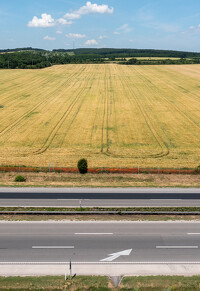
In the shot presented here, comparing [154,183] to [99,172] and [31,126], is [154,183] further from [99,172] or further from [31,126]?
[31,126]

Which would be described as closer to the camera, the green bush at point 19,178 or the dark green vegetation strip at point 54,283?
the dark green vegetation strip at point 54,283

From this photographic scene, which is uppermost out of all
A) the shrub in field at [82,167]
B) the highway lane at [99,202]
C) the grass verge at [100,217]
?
the shrub in field at [82,167]

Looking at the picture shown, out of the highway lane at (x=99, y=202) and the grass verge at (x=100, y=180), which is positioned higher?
the grass verge at (x=100, y=180)

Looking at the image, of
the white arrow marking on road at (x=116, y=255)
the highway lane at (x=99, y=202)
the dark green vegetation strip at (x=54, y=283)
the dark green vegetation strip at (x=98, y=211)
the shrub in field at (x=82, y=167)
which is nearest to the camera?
the dark green vegetation strip at (x=54, y=283)

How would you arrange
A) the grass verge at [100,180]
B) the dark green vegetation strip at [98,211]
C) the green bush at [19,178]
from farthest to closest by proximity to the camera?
the green bush at [19,178] < the grass verge at [100,180] < the dark green vegetation strip at [98,211]

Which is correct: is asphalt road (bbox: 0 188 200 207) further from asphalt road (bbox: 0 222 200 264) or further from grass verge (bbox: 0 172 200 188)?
asphalt road (bbox: 0 222 200 264)

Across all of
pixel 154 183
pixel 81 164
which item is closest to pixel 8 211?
pixel 81 164

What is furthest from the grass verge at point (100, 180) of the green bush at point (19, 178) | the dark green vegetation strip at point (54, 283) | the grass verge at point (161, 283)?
the grass verge at point (161, 283)

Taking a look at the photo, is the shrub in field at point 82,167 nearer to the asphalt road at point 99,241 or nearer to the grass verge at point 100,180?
the grass verge at point 100,180

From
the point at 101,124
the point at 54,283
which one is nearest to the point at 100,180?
the point at 54,283
